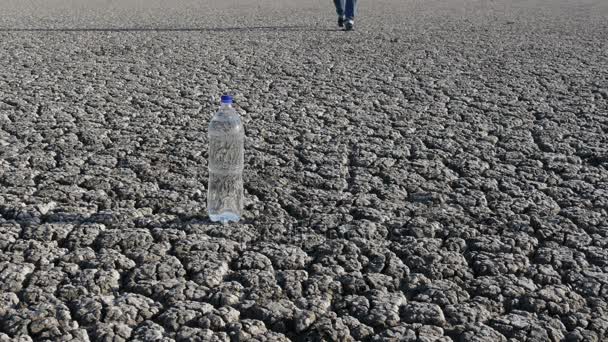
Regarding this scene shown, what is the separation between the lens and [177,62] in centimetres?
622

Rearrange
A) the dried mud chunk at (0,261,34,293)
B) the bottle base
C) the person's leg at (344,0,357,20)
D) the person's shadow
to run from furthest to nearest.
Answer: the person's leg at (344,0,357,20)
the person's shadow
the bottle base
the dried mud chunk at (0,261,34,293)

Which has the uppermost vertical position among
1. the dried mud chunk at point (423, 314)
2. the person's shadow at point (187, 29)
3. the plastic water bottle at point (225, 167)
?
the person's shadow at point (187, 29)

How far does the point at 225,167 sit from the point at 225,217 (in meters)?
0.26

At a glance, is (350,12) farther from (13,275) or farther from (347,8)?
(13,275)

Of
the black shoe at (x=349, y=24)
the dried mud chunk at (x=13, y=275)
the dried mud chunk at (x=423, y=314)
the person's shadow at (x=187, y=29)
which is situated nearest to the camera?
the dried mud chunk at (x=423, y=314)

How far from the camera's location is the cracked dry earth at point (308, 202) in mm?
2076

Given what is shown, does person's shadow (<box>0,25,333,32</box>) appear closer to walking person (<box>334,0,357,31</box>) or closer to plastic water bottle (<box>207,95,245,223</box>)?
walking person (<box>334,0,357,31</box>)

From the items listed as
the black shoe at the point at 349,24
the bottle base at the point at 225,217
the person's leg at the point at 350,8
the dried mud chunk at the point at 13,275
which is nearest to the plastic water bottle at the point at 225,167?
the bottle base at the point at 225,217

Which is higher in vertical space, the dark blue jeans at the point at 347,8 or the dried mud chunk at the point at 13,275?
the dark blue jeans at the point at 347,8

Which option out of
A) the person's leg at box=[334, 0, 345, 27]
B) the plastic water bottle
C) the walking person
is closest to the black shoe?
the walking person

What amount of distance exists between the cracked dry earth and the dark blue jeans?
2.38 meters

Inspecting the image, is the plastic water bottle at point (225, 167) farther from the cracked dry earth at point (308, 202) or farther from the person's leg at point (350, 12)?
the person's leg at point (350, 12)

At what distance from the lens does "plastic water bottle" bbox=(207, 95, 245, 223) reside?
9.15 feet

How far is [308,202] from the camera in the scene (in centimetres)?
296
